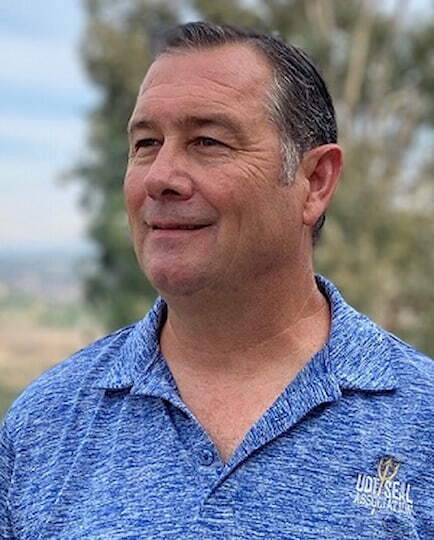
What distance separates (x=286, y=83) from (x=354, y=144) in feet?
19.9

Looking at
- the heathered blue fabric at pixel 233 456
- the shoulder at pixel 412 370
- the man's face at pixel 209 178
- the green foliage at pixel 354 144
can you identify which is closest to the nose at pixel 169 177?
the man's face at pixel 209 178

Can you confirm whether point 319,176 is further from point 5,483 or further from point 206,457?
point 5,483

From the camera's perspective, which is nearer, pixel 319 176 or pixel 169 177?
pixel 169 177

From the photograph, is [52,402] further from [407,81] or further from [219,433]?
[407,81]

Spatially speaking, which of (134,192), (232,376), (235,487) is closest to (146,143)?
(134,192)

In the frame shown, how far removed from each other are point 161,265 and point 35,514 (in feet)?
1.21

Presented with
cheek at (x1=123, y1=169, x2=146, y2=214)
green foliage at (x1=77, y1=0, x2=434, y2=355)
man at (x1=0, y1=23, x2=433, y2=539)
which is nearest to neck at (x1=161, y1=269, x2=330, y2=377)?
man at (x1=0, y1=23, x2=433, y2=539)

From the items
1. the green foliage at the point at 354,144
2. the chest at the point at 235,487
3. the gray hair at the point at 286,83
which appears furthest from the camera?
A: the green foliage at the point at 354,144

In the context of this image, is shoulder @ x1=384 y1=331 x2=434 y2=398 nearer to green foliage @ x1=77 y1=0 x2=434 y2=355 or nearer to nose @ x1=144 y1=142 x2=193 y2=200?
nose @ x1=144 y1=142 x2=193 y2=200

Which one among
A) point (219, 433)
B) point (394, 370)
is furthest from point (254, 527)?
point (394, 370)

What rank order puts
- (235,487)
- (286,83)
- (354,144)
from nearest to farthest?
(235,487) → (286,83) → (354,144)

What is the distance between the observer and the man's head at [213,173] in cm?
124

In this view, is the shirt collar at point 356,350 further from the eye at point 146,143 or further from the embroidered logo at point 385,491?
the eye at point 146,143

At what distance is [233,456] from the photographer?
121 centimetres
